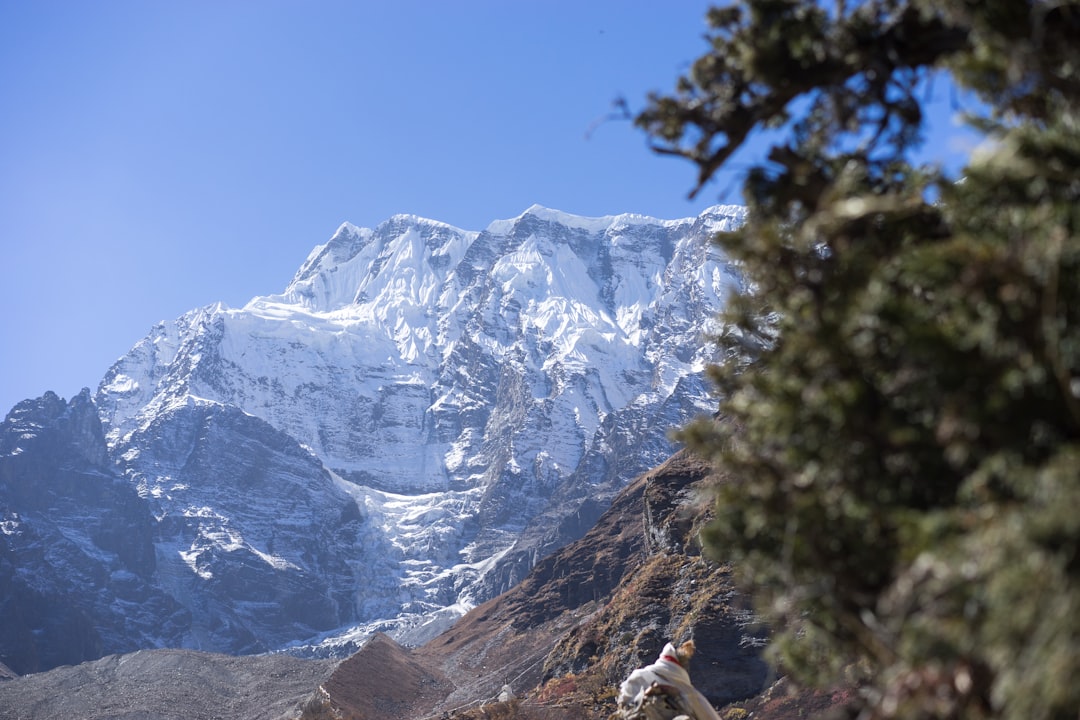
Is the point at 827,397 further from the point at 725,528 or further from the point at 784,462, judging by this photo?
the point at 725,528

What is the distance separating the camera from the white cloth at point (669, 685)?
8523 millimetres

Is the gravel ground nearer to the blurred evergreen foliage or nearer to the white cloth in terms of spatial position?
the white cloth

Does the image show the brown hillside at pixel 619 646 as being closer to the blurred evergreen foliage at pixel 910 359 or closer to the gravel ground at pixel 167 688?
the blurred evergreen foliage at pixel 910 359

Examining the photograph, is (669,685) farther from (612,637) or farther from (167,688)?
(167,688)

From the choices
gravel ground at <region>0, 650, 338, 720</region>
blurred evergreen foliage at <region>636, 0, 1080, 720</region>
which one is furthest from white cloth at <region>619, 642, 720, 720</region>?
gravel ground at <region>0, 650, 338, 720</region>

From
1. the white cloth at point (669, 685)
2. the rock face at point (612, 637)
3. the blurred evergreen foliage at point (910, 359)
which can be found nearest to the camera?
the blurred evergreen foliage at point (910, 359)

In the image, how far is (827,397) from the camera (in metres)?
6.02

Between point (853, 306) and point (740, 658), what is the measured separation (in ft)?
121

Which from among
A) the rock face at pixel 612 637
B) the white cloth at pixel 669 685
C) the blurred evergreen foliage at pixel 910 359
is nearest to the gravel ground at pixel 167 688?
the rock face at pixel 612 637

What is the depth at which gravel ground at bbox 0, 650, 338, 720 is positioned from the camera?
88750 mm

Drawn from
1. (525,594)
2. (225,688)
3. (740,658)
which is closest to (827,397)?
(740,658)

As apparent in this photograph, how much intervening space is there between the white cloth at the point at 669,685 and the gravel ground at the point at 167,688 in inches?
3058

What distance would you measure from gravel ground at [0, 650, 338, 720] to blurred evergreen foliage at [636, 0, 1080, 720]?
79973mm

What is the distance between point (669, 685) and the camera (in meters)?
8.67
